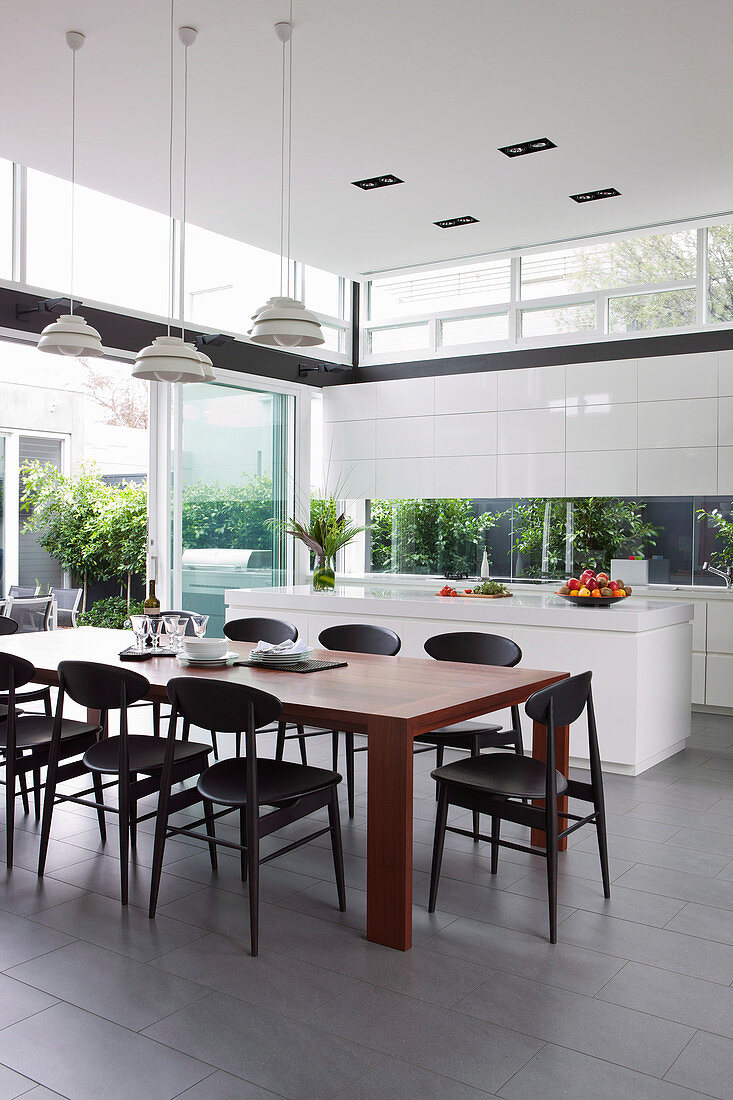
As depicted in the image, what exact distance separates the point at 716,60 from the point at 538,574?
14.4 feet

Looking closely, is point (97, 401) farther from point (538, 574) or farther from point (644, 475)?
point (644, 475)

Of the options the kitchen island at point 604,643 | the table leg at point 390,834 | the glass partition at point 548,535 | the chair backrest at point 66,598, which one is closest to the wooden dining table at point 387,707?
the table leg at point 390,834

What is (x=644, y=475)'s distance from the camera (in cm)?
684

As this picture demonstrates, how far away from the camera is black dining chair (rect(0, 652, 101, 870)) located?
3496mm

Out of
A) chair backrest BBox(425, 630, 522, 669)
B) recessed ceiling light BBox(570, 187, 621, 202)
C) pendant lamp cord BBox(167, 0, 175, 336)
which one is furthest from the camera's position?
recessed ceiling light BBox(570, 187, 621, 202)

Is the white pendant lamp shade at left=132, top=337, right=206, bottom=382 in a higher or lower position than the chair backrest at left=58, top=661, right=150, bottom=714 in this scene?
higher

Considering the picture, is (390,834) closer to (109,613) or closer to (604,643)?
(604,643)

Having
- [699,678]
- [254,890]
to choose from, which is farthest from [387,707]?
[699,678]

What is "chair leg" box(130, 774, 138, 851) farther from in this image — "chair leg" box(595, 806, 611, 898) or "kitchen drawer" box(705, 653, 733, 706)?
"kitchen drawer" box(705, 653, 733, 706)

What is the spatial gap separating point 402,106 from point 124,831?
3451 millimetres

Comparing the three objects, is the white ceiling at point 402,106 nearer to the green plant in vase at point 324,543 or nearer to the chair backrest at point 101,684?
the green plant in vase at point 324,543

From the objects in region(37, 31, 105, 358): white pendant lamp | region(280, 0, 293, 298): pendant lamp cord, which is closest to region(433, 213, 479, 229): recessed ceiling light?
region(280, 0, 293, 298): pendant lamp cord

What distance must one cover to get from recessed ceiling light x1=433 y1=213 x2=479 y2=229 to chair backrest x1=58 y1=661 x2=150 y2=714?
406 cm

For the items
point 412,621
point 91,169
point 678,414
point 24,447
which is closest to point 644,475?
point 678,414
